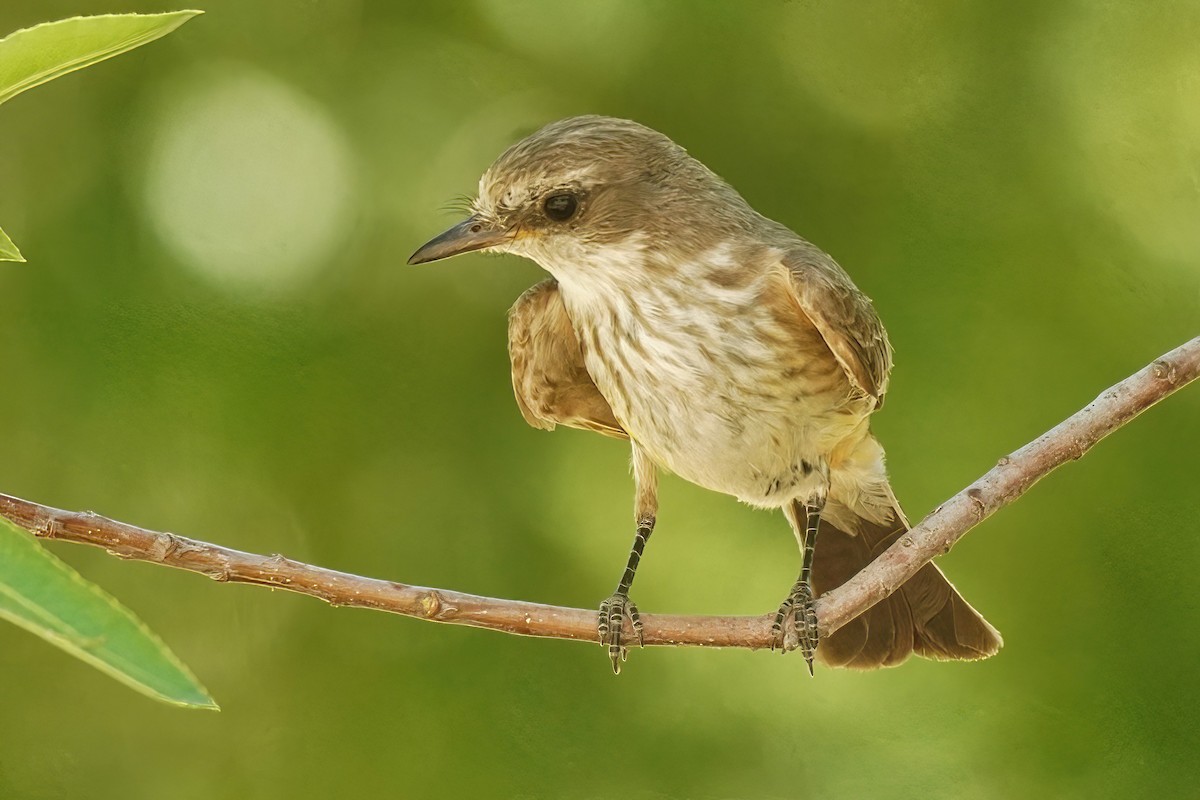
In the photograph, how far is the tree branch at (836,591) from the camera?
1434 millimetres

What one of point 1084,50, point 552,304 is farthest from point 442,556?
point 1084,50

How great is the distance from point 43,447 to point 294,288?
0.58 metres

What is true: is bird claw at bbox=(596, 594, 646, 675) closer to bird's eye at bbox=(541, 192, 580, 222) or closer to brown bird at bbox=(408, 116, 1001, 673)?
brown bird at bbox=(408, 116, 1001, 673)

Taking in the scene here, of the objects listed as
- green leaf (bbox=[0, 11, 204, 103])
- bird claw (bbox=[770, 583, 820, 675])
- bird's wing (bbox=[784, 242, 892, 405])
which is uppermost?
green leaf (bbox=[0, 11, 204, 103])

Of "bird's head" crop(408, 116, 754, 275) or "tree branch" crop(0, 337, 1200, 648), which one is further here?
"bird's head" crop(408, 116, 754, 275)

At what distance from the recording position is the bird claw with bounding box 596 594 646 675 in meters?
1.80

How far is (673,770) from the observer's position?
2332 millimetres

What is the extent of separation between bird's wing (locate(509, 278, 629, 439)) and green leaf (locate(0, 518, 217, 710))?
3.94 feet

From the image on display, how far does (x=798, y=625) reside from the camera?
5.99 ft

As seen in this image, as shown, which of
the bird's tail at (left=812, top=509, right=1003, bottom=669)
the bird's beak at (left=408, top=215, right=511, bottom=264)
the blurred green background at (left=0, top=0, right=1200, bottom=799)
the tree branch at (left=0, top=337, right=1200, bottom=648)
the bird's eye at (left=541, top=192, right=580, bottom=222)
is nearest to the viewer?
the tree branch at (left=0, top=337, right=1200, bottom=648)

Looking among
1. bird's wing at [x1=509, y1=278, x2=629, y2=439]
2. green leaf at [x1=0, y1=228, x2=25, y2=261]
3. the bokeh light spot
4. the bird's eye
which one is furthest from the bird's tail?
green leaf at [x1=0, y1=228, x2=25, y2=261]

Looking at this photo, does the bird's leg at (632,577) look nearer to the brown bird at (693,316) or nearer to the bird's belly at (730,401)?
the brown bird at (693,316)

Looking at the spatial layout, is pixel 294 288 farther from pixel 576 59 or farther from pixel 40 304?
pixel 576 59

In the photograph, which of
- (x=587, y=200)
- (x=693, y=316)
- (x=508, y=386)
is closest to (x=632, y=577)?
(x=693, y=316)
